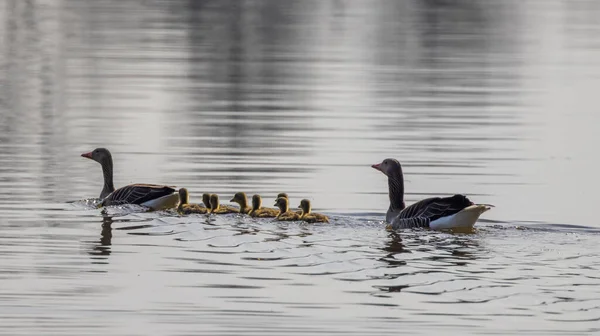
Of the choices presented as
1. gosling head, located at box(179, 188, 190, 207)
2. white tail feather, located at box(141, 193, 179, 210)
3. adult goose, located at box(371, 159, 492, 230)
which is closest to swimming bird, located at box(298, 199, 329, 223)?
adult goose, located at box(371, 159, 492, 230)

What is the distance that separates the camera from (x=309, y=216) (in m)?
18.8

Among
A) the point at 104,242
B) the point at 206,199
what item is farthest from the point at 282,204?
the point at 104,242

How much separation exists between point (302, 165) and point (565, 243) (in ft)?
25.8

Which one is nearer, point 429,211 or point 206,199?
point 429,211

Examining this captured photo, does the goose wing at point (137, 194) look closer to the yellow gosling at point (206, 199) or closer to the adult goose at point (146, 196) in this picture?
the adult goose at point (146, 196)

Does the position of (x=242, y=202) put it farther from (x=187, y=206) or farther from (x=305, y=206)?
(x=305, y=206)

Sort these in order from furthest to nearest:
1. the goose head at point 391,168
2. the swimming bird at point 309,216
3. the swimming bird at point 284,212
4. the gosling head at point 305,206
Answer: the goose head at point 391,168 < the gosling head at point 305,206 < the swimming bird at point 284,212 < the swimming bird at point 309,216

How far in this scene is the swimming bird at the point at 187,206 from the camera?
64.6ft

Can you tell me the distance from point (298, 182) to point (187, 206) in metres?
3.22

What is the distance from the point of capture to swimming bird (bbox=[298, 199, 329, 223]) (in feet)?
61.5

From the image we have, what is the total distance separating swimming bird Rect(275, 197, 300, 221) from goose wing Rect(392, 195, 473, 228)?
129cm

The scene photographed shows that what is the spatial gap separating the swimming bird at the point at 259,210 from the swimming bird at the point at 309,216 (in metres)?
0.45

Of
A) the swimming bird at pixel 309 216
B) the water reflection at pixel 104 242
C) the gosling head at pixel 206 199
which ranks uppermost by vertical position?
the gosling head at pixel 206 199

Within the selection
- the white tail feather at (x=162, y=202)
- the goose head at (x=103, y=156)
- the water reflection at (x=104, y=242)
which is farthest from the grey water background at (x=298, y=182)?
the goose head at (x=103, y=156)
